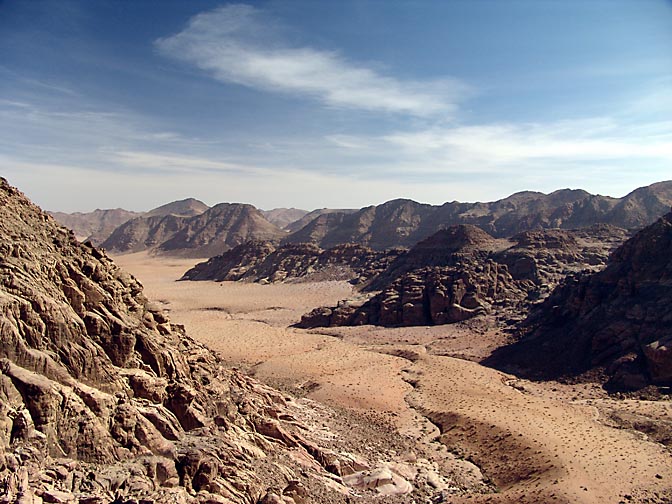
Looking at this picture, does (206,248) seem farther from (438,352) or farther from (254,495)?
(254,495)

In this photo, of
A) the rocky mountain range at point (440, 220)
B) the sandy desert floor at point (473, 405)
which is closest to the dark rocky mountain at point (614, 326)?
the sandy desert floor at point (473, 405)

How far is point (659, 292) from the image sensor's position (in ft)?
134

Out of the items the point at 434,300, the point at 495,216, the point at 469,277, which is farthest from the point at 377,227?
the point at 434,300

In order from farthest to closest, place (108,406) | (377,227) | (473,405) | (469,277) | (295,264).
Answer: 1. (377,227)
2. (295,264)
3. (469,277)
4. (473,405)
5. (108,406)

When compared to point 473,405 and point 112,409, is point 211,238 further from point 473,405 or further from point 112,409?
point 112,409

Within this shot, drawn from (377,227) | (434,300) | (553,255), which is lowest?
(434,300)

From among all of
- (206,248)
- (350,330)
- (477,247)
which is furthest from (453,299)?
(206,248)

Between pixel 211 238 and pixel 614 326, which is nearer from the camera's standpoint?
pixel 614 326

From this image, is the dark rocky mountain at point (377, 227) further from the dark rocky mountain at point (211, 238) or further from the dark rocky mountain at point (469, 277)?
the dark rocky mountain at point (469, 277)

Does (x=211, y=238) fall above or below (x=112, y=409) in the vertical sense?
above

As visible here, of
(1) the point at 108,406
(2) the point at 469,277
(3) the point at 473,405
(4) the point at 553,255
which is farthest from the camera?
(4) the point at 553,255

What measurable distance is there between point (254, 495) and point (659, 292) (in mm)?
37707

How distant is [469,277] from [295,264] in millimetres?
50870

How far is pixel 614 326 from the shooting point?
132 ft
